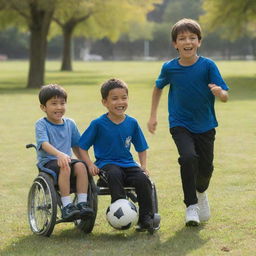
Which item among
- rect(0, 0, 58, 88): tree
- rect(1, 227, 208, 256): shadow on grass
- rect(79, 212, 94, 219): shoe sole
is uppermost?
rect(0, 0, 58, 88): tree

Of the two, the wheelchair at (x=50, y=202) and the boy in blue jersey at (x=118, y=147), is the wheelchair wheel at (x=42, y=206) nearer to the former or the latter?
the wheelchair at (x=50, y=202)

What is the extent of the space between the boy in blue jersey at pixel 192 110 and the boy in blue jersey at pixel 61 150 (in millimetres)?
858

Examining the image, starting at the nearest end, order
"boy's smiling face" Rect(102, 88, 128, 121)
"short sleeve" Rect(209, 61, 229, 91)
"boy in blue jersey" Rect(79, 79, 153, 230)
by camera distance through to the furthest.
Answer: "boy in blue jersey" Rect(79, 79, 153, 230), "boy's smiling face" Rect(102, 88, 128, 121), "short sleeve" Rect(209, 61, 229, 91)

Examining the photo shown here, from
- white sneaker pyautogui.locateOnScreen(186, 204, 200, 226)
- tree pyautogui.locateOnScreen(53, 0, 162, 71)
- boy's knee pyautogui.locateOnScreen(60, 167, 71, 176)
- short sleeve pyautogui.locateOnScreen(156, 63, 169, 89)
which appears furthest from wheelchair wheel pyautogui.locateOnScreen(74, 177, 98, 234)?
tree pyautogui.locateOnScreen(53, 0, 162, 71)

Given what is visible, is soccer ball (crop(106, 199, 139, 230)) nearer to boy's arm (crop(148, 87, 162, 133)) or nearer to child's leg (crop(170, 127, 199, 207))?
child's leg (crop(170, 127, 199, 207))

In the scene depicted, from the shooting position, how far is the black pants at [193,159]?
598 cm

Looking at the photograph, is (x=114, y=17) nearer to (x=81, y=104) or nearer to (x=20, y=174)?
(x=81, y=104)

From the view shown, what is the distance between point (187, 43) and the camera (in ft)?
19.9

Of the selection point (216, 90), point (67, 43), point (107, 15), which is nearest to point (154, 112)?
point (216, 90)

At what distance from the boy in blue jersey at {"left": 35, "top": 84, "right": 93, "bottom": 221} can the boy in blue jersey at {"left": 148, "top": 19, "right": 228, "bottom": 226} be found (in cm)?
86

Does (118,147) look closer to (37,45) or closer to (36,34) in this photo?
(36,34)

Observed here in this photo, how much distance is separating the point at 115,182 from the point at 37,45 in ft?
86.6

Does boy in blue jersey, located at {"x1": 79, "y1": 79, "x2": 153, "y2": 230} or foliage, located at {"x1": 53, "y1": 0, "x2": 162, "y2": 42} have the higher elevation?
foliage, located at {"x1": 53, "y1": 0, "x2": 162, "y2": 42}

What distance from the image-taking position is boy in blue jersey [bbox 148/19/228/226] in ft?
19.8
